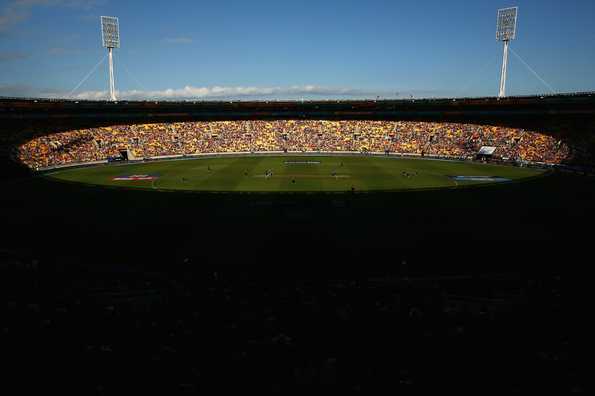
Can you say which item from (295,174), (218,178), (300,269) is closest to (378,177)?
(295,174)

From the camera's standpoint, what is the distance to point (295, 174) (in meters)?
52.7

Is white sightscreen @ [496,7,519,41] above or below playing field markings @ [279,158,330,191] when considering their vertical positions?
above

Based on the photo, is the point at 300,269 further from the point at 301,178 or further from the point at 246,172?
the point at 246,172

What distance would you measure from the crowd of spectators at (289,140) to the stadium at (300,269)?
94cm

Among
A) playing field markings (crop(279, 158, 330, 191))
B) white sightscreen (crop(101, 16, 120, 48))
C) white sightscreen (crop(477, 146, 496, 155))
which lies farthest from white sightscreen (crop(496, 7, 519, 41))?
white sightscreen (crop(101, 16, 120, 48))

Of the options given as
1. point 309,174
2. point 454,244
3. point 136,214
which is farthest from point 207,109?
point 454,244

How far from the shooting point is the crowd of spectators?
68500mm

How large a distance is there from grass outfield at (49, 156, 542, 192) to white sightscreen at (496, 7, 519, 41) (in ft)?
135

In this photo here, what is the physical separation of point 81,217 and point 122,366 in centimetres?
2672

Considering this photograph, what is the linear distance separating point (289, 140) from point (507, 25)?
53.1 meters

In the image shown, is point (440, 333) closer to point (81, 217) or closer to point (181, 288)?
point (181, 288)

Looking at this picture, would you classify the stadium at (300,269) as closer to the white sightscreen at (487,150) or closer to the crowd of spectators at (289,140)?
the white sightscreen at (487,150)

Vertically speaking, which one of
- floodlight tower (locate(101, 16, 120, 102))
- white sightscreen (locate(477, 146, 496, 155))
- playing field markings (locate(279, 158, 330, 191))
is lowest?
playing field markings (locate(279, 158, 330, 191))

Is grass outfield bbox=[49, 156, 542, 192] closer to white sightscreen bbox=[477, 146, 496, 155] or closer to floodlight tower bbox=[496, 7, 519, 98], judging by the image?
white sightscreen bbox=[477, 146, 496, 155]
